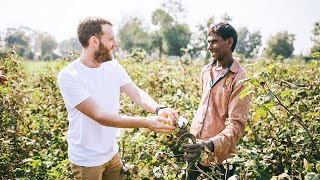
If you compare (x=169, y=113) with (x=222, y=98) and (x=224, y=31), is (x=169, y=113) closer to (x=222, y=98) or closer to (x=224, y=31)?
(x=222, y=98)

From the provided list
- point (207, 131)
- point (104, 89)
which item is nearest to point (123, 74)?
point (104, 89)

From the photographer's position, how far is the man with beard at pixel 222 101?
241 cm

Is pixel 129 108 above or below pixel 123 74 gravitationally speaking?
below

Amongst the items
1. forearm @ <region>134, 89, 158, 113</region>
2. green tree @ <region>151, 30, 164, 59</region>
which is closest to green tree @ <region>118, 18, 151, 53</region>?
green tree @ <region>151, 30, 164, 59</region>

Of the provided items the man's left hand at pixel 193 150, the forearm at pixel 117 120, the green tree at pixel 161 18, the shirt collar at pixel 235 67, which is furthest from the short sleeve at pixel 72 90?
the green tree at pixel 161 18

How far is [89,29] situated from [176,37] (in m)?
43.6

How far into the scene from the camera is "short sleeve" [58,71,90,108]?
2.36 m

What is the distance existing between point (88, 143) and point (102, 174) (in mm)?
441

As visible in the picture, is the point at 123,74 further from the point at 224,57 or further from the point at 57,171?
the point at 57,171

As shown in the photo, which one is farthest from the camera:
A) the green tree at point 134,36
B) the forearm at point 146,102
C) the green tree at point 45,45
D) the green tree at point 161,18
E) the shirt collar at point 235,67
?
the green tree at point 161,18

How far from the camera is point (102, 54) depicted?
2568 mm

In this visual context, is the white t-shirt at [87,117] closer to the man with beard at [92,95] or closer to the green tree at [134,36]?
the man with beard at [92,95]

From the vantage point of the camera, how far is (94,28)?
2531 millimetres

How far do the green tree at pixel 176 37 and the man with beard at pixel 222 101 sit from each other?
41434 millimetres
